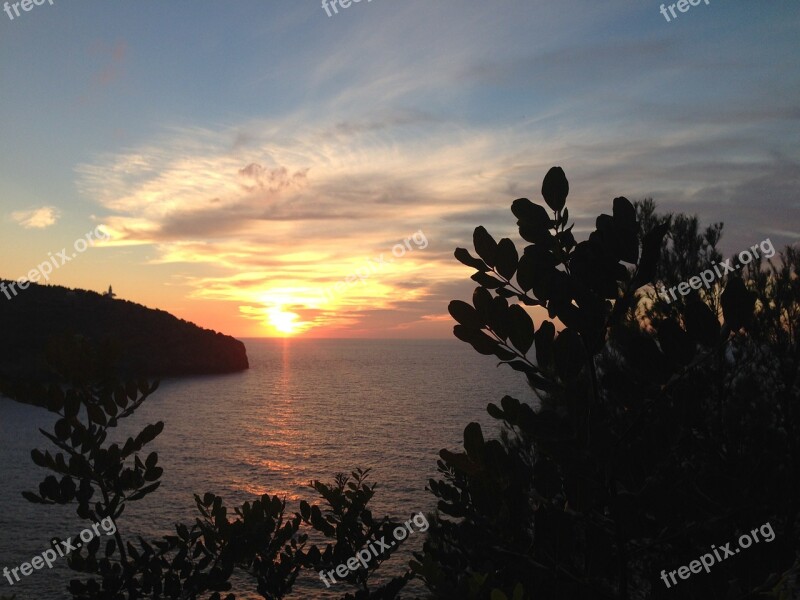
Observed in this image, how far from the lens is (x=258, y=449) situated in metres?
44.0

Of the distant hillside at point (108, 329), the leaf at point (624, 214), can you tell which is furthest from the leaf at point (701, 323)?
the distant hillside at point (108, 329)

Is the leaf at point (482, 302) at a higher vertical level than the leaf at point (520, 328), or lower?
higher

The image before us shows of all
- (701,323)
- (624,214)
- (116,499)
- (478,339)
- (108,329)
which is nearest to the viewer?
(701,323)

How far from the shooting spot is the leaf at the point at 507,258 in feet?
7.32

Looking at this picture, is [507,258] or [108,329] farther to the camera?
[108,329]

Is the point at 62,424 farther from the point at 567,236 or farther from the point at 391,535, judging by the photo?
the point at 567,236

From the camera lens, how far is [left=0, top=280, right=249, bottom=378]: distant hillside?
83125 mm

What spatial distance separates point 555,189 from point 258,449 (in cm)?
4498

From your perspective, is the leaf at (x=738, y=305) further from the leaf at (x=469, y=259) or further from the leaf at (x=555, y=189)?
the leaf at (x=469, y=259)

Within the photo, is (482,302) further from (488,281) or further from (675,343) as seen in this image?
(675,343)

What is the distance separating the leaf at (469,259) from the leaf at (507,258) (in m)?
0.07

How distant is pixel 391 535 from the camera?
5.92 metres

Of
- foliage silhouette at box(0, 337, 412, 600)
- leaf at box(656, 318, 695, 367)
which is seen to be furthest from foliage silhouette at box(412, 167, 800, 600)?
foliage silhouette at box(0, 337, 412, 600)

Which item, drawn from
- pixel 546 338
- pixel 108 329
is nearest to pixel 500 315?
pixel 546 338
